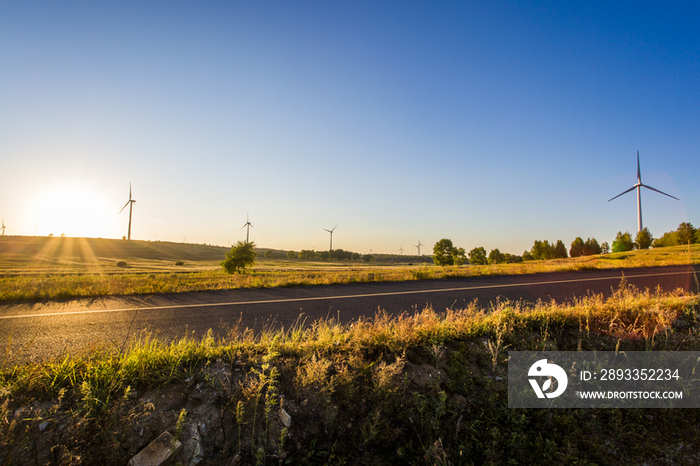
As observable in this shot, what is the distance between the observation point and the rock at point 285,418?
3.40 meters

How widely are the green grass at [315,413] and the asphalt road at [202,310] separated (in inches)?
40.8

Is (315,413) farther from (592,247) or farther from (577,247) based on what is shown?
(592,247)

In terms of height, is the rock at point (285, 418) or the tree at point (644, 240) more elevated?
the tree at point (644, 240)

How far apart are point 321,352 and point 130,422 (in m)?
2.31

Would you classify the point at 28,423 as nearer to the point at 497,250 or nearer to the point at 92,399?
the point at 92,399

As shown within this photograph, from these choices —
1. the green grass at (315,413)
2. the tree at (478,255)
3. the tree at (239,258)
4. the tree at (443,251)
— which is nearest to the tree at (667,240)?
the tree at (478,255)

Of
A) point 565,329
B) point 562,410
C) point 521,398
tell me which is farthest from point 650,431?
point 565,329

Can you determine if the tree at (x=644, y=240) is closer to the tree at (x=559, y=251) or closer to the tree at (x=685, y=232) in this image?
the tree at (x=685, y=232)

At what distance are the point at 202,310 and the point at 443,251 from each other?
7547 centimetres

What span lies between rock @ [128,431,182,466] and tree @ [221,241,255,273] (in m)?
30.3

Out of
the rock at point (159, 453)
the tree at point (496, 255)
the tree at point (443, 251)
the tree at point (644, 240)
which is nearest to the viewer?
the rock at point (159, 453)

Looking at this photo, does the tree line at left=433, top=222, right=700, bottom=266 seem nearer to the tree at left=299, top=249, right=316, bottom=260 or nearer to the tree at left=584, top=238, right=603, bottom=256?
the tree at left=584, top=238, right=603, bottom=256

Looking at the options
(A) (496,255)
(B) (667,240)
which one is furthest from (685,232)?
(A) (496,255)

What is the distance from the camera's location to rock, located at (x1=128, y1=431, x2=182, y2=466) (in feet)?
9.53
